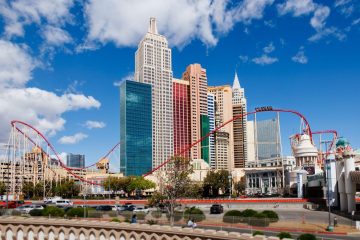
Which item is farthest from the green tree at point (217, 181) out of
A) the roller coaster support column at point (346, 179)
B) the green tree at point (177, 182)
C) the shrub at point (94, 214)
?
the shrub at point (94, 214)

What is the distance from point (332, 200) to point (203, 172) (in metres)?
109

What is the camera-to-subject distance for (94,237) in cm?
2092

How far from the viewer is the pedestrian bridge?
1864 cm

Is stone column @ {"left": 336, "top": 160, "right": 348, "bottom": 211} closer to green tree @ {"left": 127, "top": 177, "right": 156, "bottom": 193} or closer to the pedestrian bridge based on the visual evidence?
the pedestrian bridge

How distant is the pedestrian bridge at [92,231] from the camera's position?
1864cm

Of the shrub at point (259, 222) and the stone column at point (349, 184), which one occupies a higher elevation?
the stone column at point (349, 184)

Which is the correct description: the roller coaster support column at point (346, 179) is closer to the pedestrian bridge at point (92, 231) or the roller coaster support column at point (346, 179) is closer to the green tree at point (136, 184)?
the pedestrian bridge at point (92, 231)

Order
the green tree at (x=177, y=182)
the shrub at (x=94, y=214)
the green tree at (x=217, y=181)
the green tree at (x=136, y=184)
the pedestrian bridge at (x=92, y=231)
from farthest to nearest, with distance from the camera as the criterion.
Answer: the green tree at (x=136, y=184), the green tree at (x=217, y=181), the green tree at (x=177, y=182), the shrub at (x=94, y=214), the pedestrian bridge at (x=92, y=231)

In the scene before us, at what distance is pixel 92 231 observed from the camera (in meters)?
21.0

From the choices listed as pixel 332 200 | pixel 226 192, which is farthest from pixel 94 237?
pixel 226 192

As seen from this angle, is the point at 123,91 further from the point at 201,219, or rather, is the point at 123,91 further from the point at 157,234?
the point at 157,234

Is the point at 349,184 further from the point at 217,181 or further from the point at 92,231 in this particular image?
the point at 217,181

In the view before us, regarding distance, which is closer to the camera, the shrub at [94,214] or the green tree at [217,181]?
the shrub at [94,214]

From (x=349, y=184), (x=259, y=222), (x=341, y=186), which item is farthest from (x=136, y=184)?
(x=259, y=222)
